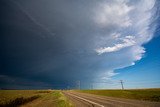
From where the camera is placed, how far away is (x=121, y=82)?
301 ft
